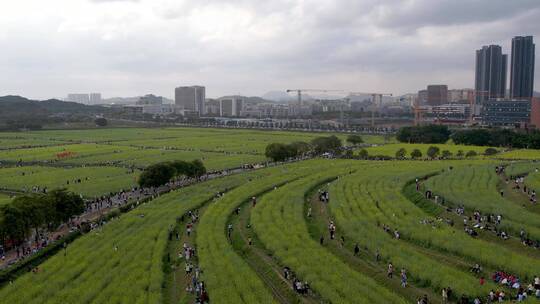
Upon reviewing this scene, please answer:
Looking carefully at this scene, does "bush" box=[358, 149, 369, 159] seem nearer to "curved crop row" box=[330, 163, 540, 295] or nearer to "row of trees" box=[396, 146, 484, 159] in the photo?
"row of trees" box=[396, 146, 484, 159]

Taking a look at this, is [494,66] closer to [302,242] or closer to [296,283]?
[302,242]

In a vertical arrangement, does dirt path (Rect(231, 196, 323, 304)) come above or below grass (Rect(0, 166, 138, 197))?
below

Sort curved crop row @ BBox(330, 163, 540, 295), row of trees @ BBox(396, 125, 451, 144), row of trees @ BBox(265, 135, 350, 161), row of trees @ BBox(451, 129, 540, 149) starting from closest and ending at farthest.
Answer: curved crop row @ BBox(330, 163, 540, 295), row of trees @ BBox(265, 135, 350, 161), row of trees @ BBox(451, 129, 540, 149), row of trees @ BBox(396, 125, 451, 144)

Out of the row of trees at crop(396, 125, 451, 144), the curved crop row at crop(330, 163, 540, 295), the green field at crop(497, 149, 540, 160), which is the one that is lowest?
the curved crop row at crop(330, 163, 540, 295)

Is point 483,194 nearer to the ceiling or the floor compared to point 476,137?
nearer to the floor

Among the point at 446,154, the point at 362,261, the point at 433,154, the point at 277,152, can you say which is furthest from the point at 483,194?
the point at 446,154

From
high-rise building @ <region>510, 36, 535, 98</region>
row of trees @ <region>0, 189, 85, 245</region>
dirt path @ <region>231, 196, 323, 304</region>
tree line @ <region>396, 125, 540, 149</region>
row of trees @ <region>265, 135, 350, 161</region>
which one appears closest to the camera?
dirt path @ <region>231, 196, 323, 304</region>

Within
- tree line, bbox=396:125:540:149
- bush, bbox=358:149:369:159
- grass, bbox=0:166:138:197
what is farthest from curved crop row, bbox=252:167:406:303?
tree line, bbox=396:125:540:149
